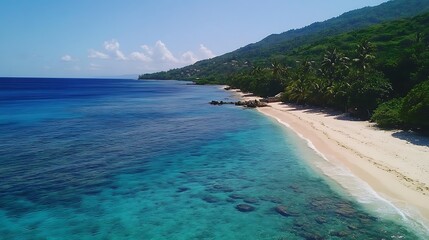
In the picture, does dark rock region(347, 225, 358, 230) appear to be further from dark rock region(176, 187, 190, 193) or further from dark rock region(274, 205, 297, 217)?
dark rock region(176, 187, 190, 193)

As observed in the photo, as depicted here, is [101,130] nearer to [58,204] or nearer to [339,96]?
[58,204]

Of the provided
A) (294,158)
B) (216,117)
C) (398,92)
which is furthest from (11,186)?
(398,92)

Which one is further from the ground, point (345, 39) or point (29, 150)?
point (345, 39)

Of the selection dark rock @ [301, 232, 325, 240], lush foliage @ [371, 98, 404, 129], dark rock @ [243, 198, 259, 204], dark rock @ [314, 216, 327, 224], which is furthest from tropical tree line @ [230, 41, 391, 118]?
dark rock @ [301, 232, 325, 240]

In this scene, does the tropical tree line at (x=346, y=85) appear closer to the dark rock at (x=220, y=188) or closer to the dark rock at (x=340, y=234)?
the dark rock at (x=220, y=188)

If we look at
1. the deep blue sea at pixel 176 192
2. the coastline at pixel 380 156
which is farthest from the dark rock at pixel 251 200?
the coastline at pixel 380 156

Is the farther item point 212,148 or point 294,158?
point 212,148
